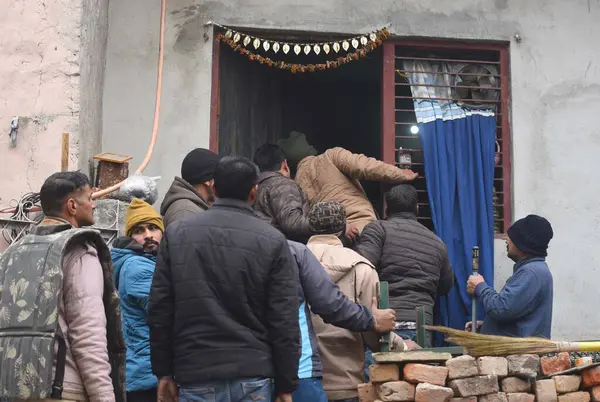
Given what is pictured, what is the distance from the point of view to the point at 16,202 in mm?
6695

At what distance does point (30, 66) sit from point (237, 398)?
3516 millimetres

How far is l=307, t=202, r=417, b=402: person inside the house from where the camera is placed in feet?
17.8

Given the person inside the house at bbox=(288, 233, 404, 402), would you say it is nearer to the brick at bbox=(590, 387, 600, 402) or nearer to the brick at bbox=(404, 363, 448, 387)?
the brick at bbox=(404, 363, 448, 387)

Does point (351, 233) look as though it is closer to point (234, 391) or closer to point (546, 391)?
point (546, 391)

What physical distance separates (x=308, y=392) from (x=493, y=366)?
122 cm

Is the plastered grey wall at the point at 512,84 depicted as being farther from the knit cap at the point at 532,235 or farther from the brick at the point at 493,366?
the brick at the point at 493,366

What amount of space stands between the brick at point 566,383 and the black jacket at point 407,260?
1.24 m

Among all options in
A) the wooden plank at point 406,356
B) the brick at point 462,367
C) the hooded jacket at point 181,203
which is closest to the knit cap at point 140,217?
the hooded jacket at point 181,203

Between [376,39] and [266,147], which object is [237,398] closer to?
[266,147]

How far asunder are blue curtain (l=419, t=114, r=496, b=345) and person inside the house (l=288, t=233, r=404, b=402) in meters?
2.77

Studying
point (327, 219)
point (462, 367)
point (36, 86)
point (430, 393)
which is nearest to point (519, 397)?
point (462, 367)

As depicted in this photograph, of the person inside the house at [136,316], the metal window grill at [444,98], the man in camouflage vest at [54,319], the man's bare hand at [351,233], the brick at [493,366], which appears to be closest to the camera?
the man in camouflage vest at [54,319]

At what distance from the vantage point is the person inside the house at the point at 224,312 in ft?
14.4

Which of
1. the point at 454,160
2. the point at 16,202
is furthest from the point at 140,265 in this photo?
the point at 454,160
